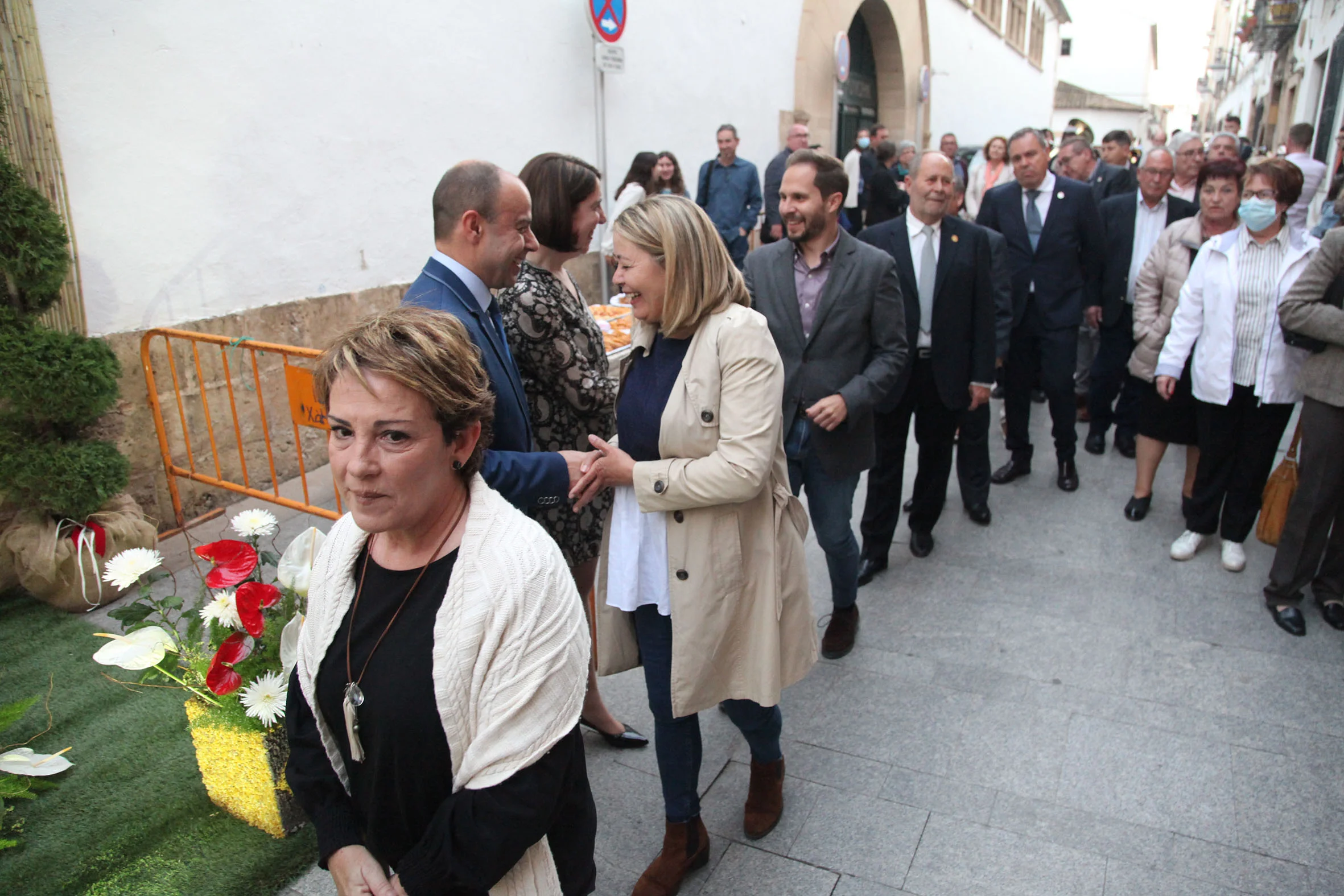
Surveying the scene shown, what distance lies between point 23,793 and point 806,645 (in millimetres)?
2411

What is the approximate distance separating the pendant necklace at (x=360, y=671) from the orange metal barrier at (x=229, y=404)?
234 centimetres

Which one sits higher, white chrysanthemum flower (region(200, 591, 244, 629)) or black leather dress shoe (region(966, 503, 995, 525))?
white chrysanthemum flower (region(200, 591, 244, 629))

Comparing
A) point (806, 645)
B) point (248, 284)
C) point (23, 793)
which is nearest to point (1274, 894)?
point (806, 645)

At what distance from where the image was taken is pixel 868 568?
441 centimetres

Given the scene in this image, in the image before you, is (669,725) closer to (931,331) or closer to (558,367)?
(558,367)

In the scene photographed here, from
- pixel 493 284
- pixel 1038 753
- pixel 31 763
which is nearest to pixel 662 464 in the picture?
pixel 493 284

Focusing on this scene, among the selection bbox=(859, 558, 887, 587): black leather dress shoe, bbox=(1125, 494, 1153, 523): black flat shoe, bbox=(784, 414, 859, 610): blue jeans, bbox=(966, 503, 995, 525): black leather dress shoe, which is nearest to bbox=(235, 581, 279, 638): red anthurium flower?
bbox=(784, 414, 859, 610): blue jeans

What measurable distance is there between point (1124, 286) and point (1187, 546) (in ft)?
6.75

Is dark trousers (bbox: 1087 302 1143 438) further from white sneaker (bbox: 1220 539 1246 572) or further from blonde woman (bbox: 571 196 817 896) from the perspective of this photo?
blonde woman (bbox: 571 196 817 896)

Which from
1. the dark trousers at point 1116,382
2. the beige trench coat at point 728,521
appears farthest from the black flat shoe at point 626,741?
the dark trousers at point 1116,382

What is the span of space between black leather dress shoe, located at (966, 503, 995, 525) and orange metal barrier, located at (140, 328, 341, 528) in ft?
11.1

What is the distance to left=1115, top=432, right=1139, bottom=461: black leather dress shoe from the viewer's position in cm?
620

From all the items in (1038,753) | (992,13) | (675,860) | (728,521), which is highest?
(992,13)

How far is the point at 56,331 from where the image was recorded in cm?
378
